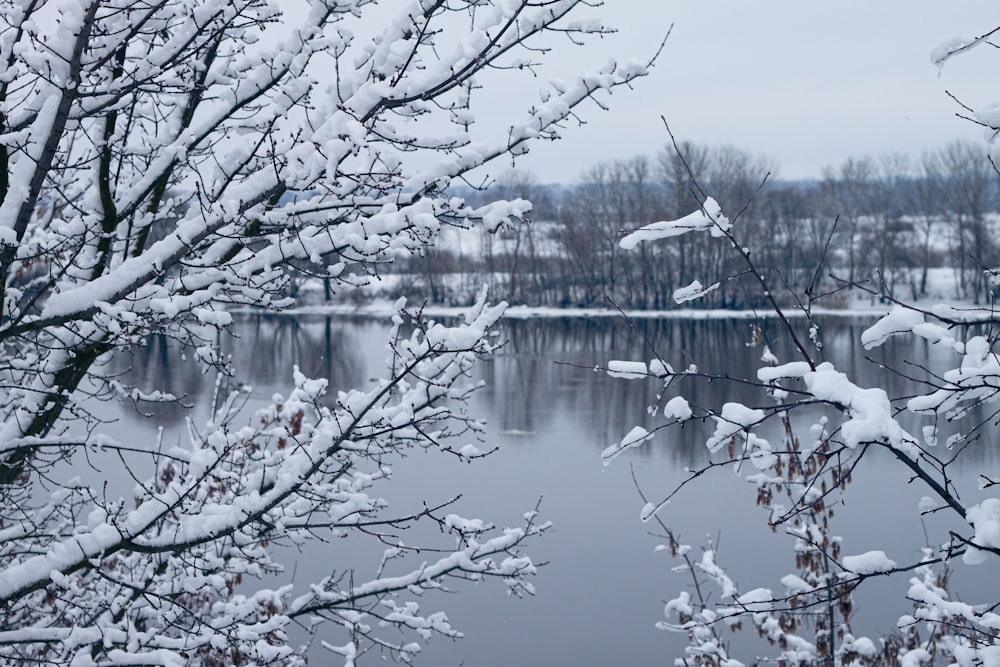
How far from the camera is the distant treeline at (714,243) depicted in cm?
4997

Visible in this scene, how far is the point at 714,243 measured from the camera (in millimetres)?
47938

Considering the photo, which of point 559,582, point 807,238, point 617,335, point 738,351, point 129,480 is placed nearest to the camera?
point 559,582

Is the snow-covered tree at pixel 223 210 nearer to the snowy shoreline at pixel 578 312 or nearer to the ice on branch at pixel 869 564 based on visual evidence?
the ice on branch at pixel 869 564

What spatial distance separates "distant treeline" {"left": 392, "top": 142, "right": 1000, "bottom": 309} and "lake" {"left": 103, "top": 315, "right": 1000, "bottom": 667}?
24.8m

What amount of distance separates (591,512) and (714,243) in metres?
36.0

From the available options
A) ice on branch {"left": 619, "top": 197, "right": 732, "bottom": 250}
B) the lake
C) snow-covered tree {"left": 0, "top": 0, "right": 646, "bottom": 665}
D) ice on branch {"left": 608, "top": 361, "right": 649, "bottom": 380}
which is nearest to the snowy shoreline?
the lake

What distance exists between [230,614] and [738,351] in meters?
26.6

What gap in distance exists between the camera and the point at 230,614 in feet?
16.5

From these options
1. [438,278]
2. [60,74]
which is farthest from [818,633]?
[438,278]

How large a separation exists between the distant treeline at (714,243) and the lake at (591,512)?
976 inches

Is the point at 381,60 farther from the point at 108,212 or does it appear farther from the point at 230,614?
the point at 230,614

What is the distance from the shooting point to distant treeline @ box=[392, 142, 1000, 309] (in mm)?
49969

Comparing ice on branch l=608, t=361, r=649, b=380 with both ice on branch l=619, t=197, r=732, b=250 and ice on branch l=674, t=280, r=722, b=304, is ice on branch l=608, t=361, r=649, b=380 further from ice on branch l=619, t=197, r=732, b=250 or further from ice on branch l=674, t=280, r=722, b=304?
ice on branch l=619, t=197, r=732, b=250

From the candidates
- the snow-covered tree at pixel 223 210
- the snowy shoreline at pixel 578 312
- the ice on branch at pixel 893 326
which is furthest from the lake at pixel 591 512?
the snowy shoreline at pixel 578 312
